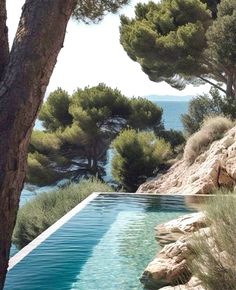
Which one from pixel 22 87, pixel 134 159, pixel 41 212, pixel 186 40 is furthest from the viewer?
pixel 186 40

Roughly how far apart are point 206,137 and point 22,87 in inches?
461

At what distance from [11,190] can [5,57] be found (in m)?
0.66

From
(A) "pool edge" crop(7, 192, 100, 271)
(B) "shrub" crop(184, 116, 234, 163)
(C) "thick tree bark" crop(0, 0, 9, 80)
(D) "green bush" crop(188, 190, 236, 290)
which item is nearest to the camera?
(C) "thick tree bark" crop(0, 0, 9, 80)

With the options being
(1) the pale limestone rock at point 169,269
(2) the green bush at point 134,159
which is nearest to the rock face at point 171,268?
(1) the pale limestone rock at point 169,269

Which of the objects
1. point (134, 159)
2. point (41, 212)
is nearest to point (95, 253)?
point (41, 212)

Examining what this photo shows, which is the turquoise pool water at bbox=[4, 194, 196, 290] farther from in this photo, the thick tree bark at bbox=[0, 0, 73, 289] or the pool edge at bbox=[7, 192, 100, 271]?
the thick tree bark at bbox=[0, 0, 73, 289]

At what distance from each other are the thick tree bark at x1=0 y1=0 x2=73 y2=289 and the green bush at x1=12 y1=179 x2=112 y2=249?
24.6 feet

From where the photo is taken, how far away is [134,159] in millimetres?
16203

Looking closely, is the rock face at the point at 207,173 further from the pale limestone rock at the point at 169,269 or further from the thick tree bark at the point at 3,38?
the thick tree bark at the point at 3,38

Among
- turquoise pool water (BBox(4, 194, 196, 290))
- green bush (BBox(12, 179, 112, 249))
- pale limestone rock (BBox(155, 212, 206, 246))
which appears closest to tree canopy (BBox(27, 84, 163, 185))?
green bush (BBox(12, 179, 112, 249))

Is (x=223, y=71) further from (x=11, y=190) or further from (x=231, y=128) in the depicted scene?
(x=11, y=190)

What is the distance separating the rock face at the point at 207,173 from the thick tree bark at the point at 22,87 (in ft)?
27.4

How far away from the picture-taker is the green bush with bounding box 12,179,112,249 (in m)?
10.1

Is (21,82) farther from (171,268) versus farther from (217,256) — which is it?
(171,268)
